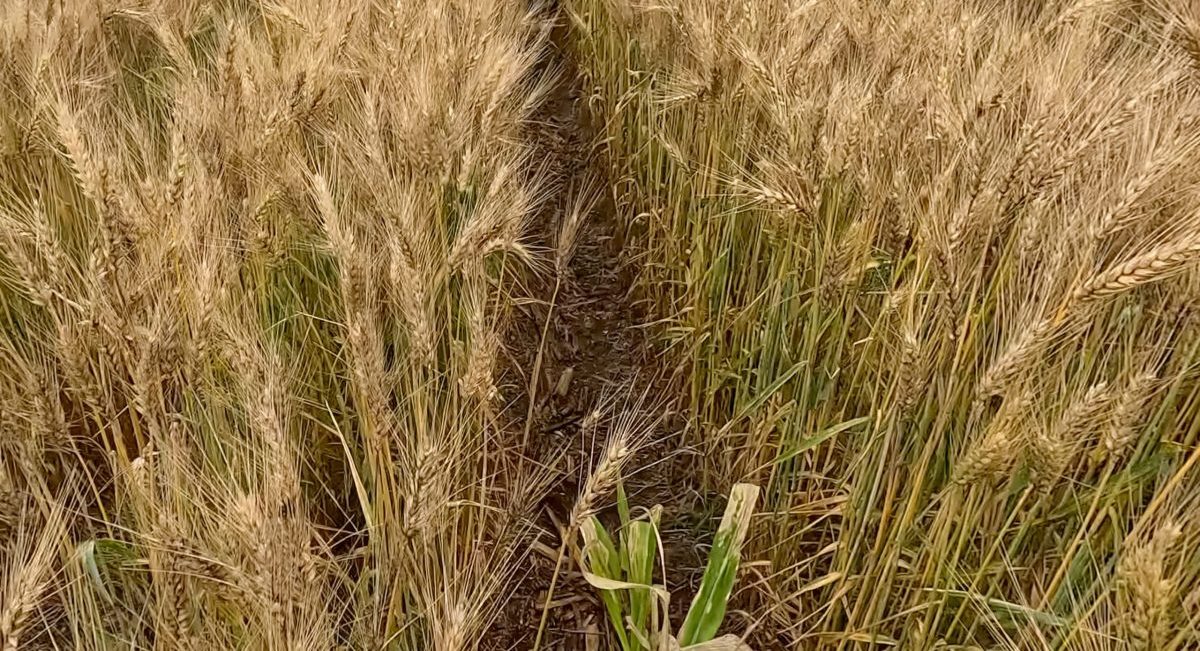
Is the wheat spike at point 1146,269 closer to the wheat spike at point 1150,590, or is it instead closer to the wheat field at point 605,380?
the wheat field at point 605,380

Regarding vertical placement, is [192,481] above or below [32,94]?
below

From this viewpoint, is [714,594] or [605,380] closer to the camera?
[714,594]

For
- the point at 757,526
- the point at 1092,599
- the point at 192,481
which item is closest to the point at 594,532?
the point at 757,526

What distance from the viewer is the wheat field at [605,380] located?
931 mm

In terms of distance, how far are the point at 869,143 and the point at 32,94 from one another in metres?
1.51

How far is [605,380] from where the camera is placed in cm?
188

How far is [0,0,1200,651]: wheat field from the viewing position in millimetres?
931

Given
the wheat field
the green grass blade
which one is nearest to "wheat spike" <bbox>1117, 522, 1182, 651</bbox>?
the wheat field

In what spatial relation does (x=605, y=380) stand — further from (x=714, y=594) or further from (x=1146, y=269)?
(x=1146, y=269)

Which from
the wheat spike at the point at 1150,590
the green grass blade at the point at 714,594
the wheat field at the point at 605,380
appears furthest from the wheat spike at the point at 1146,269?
the green grass blade at the point at 714,594

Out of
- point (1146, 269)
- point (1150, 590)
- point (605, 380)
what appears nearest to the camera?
point (1150, 590)

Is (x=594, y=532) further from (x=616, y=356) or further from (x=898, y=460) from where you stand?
(x=616, y=356)

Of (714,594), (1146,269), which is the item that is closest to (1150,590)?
(1146,269)

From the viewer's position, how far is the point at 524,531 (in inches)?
52.8
